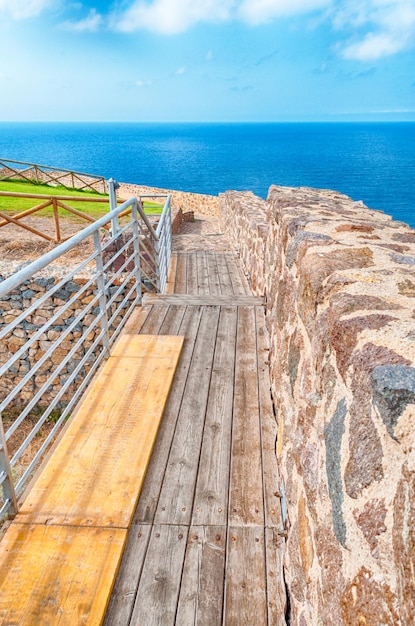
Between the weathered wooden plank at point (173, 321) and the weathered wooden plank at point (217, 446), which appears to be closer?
the weathered wooden plank at point (217, 446)

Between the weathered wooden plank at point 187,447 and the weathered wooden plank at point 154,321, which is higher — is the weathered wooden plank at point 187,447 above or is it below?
above

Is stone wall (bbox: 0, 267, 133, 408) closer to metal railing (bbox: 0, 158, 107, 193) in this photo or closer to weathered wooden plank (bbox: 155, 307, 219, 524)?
weathered wooden plank (bbox: 155, 307, 219, 524)

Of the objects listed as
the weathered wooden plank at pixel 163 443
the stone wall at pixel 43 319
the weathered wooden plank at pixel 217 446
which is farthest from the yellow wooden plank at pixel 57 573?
the stone wall at pixel 43 319

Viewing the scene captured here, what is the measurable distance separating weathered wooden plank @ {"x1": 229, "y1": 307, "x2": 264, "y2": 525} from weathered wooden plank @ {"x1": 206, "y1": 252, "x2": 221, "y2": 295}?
11.1 ft

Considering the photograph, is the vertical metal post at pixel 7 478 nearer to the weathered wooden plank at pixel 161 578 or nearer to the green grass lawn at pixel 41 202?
the weathered wooden plank at pixel 161 578

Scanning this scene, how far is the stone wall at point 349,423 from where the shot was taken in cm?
97

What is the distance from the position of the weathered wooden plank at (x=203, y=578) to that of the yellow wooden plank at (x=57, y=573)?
30cm

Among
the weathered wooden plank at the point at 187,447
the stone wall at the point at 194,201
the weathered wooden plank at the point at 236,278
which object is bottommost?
the stone wall at the point at 194,201

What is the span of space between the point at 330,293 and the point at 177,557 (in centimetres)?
132

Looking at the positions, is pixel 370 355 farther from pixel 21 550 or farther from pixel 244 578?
pixel 21 550

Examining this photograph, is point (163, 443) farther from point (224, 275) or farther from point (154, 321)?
point (224, 275)

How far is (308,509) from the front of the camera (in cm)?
167

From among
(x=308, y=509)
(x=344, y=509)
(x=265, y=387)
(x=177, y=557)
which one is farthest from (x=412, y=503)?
(x=265, y=387)

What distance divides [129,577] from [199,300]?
126 inches
